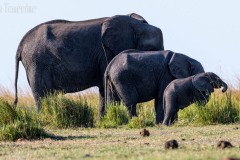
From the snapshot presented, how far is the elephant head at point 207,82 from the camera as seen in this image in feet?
52.2

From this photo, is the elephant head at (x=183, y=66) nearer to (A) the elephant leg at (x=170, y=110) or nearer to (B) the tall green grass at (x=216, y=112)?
(A) the elephant leg at (x=170, y=110)

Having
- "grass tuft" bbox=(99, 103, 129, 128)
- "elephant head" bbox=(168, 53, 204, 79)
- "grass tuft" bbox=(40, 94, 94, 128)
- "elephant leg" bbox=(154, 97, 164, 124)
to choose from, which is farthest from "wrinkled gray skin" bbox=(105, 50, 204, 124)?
"grass tuft" bbox=(40, 94, 94, 128)

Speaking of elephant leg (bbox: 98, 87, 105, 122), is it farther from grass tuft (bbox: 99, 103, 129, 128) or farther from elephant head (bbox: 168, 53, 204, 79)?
grass tuft (bbox: 99, 103, 129, 128)

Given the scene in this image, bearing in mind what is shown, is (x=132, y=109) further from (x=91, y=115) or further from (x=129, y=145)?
(x=129, y=145)

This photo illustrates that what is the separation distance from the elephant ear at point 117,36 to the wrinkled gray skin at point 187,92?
4.53 meters

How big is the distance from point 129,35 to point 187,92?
485 cm

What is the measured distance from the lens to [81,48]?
21.0 metres

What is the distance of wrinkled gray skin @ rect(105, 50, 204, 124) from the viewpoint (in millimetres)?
17783

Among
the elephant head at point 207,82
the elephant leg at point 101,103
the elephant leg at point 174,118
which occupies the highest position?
the elephant head at point 207,82

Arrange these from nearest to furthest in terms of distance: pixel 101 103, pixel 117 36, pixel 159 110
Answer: pixel 159 110, pixel 101 103, pixel 117 36

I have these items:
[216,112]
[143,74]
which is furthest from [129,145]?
[143,74]

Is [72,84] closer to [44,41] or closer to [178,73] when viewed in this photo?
[44,41]

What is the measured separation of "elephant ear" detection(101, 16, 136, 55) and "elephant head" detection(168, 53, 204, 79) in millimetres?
3060

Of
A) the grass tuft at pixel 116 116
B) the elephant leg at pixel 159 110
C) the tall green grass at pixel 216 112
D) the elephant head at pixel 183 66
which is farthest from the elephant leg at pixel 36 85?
the tall green grass at pixel 216 112
